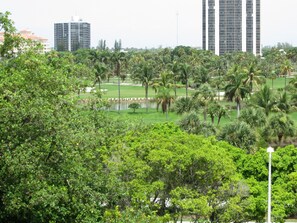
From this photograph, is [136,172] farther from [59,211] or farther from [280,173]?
[280,173]

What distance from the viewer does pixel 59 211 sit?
18922 millimetres

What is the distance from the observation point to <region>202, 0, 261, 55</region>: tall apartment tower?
186000 mm

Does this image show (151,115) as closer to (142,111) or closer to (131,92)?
(142,111)

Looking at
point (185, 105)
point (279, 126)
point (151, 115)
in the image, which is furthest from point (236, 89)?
point (151, 115)

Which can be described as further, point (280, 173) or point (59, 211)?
point (280, 173)

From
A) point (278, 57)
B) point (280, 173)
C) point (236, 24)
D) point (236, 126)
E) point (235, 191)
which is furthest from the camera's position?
point (236, 24)

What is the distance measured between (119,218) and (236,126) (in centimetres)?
2167

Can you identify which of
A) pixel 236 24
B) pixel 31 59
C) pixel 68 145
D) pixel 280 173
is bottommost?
pixel 280 173

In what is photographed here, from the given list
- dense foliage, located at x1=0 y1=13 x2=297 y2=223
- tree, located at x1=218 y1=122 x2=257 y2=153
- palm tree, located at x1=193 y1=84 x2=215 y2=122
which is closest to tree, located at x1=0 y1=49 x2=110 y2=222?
dense foliage, located at x1=0 y1=13 x2=297 y2=223

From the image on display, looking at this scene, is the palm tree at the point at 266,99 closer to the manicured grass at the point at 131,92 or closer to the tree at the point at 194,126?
the tree at the point at 194,126

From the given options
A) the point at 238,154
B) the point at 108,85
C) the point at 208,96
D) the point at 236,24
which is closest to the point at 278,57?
the point at 108,85

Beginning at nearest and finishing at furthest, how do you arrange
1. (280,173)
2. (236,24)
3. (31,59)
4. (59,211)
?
(59,211)
(31,59)
(280,173)
(236,24)

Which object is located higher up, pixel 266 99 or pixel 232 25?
pixel 232 25

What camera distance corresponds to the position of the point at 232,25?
616 ft
